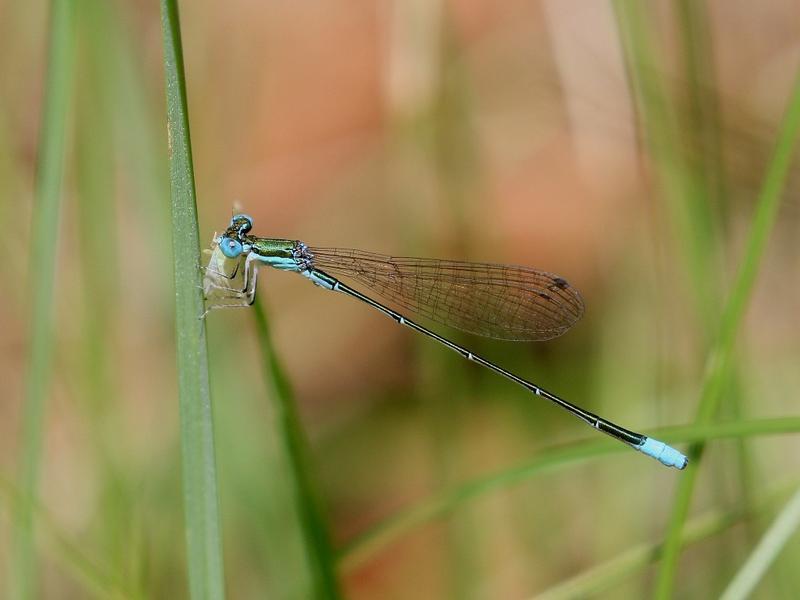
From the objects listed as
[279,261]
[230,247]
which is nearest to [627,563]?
[230,247]

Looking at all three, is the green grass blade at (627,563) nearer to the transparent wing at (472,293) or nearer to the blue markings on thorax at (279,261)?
the transparent wing at (472,293)

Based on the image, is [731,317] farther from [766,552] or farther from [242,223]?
[242,223]

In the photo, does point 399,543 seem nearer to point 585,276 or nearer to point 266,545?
point 266,545

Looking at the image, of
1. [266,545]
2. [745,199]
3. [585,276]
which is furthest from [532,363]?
[266,545]

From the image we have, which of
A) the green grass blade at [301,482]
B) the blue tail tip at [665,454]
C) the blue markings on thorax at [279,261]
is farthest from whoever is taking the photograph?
the blue markings on thorax at [279,261]

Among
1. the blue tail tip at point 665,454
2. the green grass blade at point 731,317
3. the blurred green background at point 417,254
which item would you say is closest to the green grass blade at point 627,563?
the blurred green background at point 417,254

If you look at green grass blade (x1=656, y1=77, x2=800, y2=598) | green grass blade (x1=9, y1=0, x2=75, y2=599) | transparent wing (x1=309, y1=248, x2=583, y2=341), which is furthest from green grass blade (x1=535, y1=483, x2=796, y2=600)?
transparent wing (x1=309, y1=248, x2=583, y2=341)
